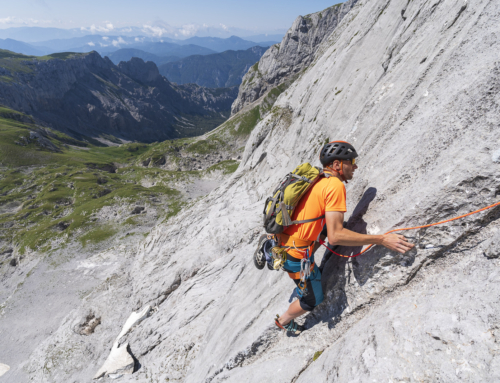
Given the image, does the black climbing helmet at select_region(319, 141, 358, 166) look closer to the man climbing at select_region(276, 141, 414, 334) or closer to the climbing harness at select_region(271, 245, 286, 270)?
the man climbing at select_region(276, 141, 414, 334)

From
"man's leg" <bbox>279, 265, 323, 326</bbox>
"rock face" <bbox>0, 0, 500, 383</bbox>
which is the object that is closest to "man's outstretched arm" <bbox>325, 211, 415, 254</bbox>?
"rock face" <bbox>0, 0, 500, 383</bbox>

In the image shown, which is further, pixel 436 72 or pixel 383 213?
pixel 436 72

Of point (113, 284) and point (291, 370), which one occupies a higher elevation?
point (291, 370)

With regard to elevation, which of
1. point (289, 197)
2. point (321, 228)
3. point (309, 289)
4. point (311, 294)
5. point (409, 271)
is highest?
point (289, 197)

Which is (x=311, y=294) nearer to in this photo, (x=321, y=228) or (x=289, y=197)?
(x=321, y=228)

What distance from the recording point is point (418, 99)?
893cm

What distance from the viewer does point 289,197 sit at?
7.35 metres

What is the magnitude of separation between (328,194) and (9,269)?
86.3 m

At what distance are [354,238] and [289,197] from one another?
2.10 metres

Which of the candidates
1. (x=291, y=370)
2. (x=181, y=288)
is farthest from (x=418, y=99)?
(x=181, y=288)

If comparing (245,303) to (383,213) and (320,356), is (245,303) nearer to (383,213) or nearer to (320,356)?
(320,356)

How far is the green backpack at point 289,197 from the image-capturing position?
729 cm

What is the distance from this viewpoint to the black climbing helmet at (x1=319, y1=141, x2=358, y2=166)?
7.39 meters

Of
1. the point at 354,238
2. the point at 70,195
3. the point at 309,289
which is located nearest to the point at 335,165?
the point at 354,238
